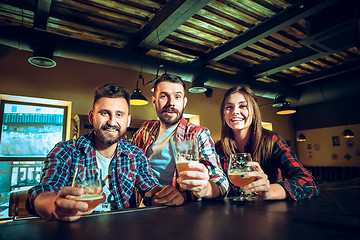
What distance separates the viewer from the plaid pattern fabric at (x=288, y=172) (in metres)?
1.32

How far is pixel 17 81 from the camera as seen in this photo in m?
4.33

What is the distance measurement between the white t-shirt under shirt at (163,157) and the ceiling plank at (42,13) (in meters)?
2.41

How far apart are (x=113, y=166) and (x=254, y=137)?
111cm

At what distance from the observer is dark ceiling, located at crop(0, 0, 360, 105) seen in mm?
3205

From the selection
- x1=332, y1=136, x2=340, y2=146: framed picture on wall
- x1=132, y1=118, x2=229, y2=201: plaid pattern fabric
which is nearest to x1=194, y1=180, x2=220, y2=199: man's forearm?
x1=132, y1=118, x2=229, y2=201: plaid pattern fabric

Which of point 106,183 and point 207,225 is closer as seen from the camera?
point 207,225

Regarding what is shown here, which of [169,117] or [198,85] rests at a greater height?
[198,85]

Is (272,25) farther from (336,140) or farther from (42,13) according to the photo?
(336,140)

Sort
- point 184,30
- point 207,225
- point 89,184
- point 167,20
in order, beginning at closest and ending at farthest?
point 207,225 < point 89,184 < point 167,20 < point 184,30

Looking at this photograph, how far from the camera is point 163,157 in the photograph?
6.31 feet

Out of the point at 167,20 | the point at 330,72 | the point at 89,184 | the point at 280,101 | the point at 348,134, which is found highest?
the point at 330,72

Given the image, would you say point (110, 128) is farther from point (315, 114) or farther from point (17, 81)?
point (315, 114)

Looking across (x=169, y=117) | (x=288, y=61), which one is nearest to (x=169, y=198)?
(x=169, y=117)

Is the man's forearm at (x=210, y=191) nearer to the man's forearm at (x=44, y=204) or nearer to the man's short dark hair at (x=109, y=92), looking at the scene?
the man's forearm at (x=44, y=204)
